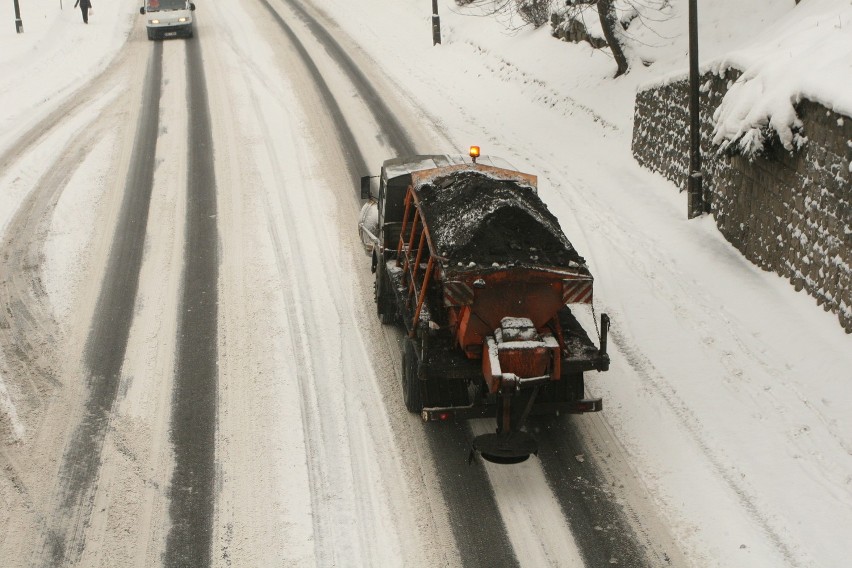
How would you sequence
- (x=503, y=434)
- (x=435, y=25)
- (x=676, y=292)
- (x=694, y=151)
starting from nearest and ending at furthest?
(x=503, y=434) → (x=676, y=292) → (x=694, y=151) → (x=435, y=25)

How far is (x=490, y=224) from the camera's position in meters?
9.72

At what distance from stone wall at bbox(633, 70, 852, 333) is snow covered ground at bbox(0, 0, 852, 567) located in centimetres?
27

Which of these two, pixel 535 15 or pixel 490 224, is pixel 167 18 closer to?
pixel 535 15

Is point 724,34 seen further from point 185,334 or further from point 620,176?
point 185,334

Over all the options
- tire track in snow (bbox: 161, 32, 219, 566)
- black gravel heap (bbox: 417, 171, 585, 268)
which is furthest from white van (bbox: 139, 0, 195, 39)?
black gravel heap (bbox: 417, 171, 585, 268)

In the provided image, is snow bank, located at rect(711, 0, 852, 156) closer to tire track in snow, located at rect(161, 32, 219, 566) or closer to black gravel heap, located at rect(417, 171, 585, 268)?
black gravel heap, located at rect(417, 171, 585, 268)

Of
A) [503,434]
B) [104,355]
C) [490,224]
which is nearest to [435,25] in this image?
[104,355]

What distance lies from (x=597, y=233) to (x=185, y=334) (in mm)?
6902

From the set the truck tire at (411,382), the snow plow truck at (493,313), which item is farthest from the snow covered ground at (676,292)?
the truck tire at (411,382)

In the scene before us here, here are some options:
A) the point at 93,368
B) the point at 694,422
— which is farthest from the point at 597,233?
the point at 93,368

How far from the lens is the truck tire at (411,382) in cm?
1016

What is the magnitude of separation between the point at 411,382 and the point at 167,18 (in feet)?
76.7

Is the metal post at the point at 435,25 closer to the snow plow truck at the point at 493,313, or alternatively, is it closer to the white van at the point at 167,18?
the white van at the point at 167,18

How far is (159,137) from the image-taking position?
20.9 meters
